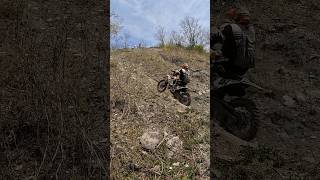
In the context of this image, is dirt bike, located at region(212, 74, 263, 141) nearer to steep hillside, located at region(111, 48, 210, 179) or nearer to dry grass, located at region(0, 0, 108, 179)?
steep hillside, located at region(111, 48, 210, 179)

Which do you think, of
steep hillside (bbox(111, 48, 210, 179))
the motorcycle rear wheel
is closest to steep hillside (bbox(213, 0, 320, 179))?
the motorcycle rear wheel

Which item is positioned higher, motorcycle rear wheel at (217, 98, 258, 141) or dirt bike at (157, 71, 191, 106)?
dirt bike at (157, 71, 191, 106)

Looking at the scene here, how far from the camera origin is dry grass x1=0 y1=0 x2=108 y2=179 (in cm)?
681

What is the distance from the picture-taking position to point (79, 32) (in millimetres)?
8094

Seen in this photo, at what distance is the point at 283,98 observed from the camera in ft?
27.1

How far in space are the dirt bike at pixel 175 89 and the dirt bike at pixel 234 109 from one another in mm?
2530

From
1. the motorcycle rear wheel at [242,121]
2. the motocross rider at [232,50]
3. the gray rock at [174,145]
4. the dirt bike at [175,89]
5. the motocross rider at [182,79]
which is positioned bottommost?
the gray rock at [174,145]

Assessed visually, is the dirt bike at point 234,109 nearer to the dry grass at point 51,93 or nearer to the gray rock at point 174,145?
the gray rock at point 174,145

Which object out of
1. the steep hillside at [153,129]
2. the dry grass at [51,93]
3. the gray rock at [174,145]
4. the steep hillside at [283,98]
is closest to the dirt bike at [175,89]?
the steep hillside at [153,129]

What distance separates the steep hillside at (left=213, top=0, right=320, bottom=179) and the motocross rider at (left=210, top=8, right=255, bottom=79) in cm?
29

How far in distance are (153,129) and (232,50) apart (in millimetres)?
1994

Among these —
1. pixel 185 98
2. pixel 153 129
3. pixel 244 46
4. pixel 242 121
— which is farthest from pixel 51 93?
pixel 185 98

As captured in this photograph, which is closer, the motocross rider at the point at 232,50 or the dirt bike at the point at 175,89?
the motocross rider at the point at 232,50

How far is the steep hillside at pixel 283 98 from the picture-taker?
7355 millimetres
